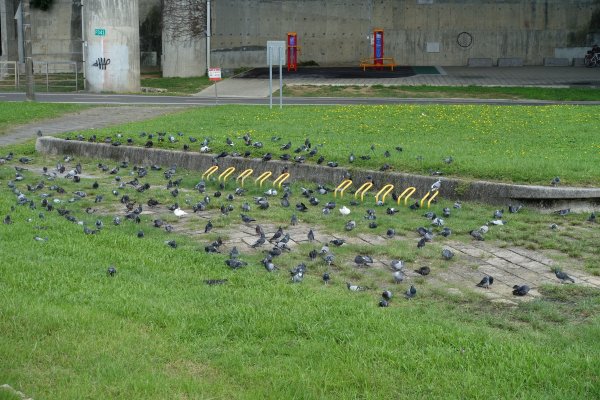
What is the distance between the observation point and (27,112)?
2116cm

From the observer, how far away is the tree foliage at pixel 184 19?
3816 cm

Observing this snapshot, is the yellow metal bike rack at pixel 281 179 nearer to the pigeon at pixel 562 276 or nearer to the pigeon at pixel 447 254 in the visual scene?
the pigeon at pixel 447 254

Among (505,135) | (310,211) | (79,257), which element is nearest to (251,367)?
(79,257)

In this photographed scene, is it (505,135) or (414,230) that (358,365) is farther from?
(505,135)

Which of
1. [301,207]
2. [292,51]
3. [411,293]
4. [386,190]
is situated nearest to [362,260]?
[411,293]

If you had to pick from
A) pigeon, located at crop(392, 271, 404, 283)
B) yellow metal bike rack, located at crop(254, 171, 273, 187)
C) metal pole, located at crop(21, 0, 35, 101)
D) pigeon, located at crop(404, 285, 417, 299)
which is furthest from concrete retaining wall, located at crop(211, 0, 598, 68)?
pigeon, located at crop(404, 285, 417, 299)

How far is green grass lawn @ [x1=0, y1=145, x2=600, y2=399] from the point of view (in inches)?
177

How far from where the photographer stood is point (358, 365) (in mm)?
4707

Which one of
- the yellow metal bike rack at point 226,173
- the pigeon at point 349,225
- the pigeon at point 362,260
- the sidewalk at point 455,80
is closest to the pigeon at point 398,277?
the pigeon at point 362,260

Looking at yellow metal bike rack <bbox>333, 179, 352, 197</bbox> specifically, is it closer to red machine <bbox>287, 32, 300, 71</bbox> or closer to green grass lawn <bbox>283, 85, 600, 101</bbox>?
green grass lawn <bbox>283, 85, 600, 101</bbox>

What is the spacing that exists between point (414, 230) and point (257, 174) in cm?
378

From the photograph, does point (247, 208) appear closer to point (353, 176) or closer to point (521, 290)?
point (353, 176)

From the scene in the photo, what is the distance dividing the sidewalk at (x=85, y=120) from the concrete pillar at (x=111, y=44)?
8839 mm

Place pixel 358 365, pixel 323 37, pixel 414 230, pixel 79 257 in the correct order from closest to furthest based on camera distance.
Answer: pixel 358 365 → pixel 79 257 → pixel 414 230 → pixel 323 37
